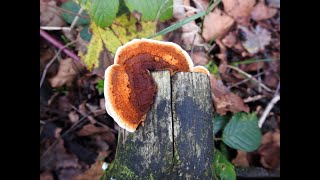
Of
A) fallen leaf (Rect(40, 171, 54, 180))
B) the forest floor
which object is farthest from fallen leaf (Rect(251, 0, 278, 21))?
fallen leaf (Rect(40, 171, 54, 180))

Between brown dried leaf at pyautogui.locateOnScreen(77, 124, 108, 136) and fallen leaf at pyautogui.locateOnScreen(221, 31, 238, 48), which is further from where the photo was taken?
fallen leaf at pyautogui.locateOnScreen(221, 31, 238, 48)

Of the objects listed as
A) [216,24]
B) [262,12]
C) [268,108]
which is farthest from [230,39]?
[268,108]

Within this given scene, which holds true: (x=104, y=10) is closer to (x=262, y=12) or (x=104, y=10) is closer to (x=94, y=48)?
(x=94, y=48)

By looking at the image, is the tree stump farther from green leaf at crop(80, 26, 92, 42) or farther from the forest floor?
green leaf at crop(80, 26, 92, 42)

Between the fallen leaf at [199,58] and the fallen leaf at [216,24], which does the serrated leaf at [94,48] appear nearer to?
the fallen leaf at [199,58]

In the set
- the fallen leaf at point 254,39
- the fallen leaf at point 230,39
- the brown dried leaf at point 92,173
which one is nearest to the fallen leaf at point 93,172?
the brown dried leaf at point 92,173
